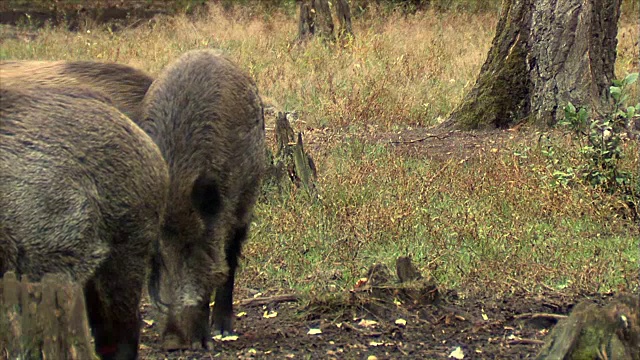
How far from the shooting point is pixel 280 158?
7355 millimetres

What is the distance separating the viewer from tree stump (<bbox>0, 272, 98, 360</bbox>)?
9.93 feet

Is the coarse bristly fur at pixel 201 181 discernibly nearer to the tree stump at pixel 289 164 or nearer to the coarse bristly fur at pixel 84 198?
the coarse bristly fur at pixel 84 198

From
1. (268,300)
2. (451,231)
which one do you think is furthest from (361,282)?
(451,231)

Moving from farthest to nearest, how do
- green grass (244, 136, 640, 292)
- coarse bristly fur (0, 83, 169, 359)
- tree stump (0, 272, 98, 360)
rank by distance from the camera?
green grass (244, 136, 640, 292), coarse bristly fur (0, 83, 169, 359), tree stump (0, 272, 98, 360)

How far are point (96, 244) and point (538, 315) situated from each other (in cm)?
228

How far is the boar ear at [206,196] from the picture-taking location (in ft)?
15.5

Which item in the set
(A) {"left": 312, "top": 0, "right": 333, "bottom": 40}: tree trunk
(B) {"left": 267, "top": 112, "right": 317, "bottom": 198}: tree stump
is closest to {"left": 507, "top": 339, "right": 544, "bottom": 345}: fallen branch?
(B) {"left": 267, "top": 112, "right": 317, "bottom": 198}: tree stump

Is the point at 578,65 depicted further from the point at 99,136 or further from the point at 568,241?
the point at 99,136

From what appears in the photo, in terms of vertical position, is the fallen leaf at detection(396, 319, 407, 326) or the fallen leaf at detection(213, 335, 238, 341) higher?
the fallen leaf at detection(396, 319, 407, 326)

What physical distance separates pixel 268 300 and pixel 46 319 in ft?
8.10

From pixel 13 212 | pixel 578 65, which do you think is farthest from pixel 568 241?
pixel 13 212

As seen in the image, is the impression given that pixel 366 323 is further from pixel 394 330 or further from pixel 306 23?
pixel 306 23

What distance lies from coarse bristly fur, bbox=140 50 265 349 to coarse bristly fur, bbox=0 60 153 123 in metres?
0.11

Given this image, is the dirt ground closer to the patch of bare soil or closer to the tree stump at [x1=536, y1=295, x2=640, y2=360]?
the patch of bare soil
